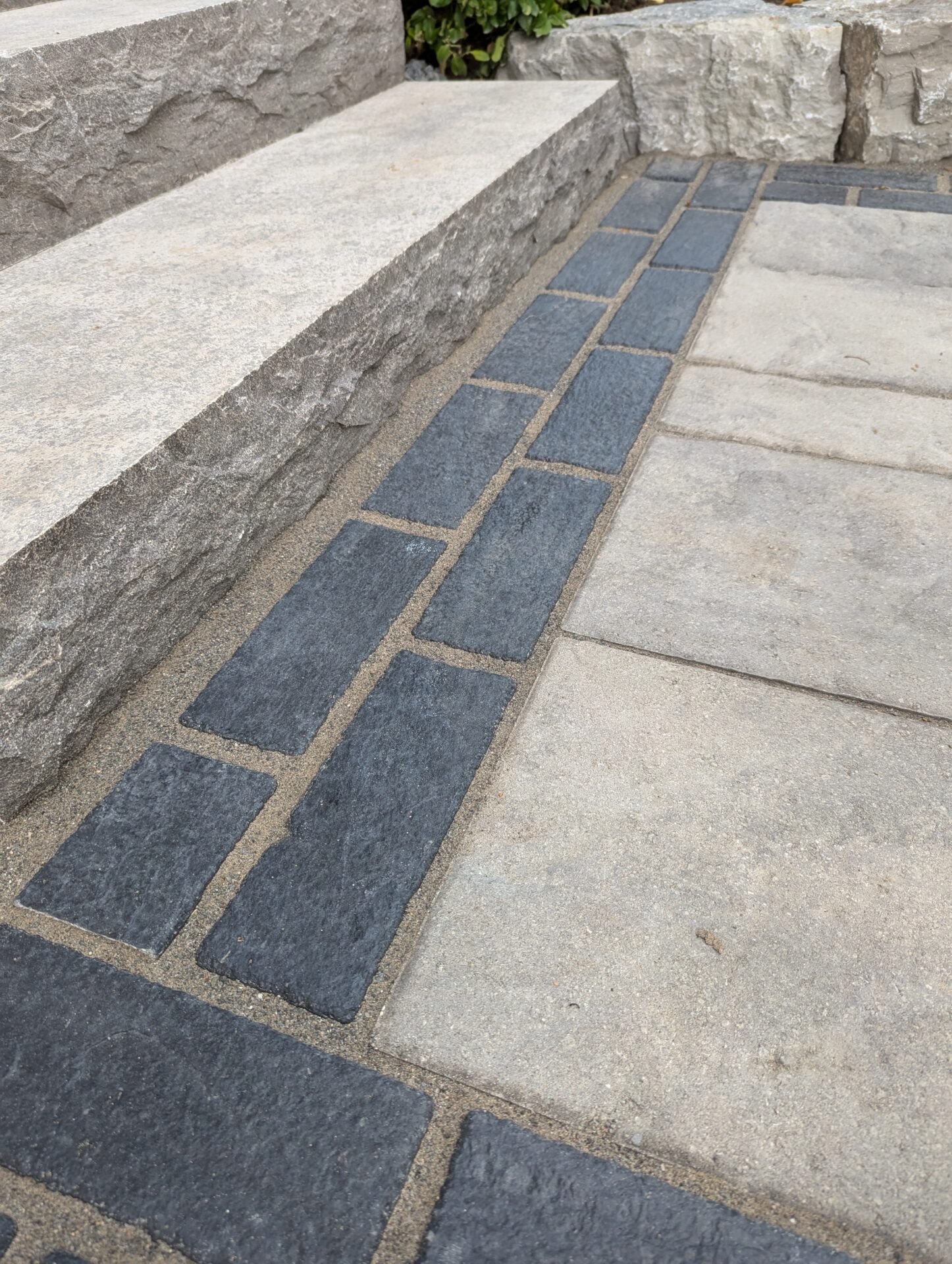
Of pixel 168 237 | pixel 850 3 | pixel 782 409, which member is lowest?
pixel 782 409

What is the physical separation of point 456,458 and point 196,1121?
160 cm

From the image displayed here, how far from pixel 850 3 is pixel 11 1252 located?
4570mm

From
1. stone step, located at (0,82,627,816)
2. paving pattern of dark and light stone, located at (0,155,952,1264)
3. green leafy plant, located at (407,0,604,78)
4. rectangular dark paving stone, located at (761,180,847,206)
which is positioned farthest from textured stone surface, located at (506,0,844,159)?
paving pattern of dark and light stone, located at (0,155,952,1264)

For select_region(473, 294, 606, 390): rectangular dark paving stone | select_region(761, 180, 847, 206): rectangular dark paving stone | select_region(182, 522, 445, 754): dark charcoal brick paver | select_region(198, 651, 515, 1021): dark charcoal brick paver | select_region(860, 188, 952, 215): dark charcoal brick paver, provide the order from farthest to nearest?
select_region(761, 180, 847, 206): rectangular dark paving stone → select_region(860, 188, 952, 215): dark charcoal brick paver → select_region(473, 294, 606, 390): rectangular dark paving stone → select_region(182, 522, 445, 754): dark charcoal brick paver → select_region(198, 651, 515, 1021): dark charcoal brick paver

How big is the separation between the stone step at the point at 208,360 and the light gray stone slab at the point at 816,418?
75cm

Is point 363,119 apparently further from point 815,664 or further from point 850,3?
point 815,664

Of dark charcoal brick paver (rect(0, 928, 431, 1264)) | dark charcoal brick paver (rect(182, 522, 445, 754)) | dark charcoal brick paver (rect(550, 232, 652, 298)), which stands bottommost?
dark charcoal brick paver (rect(0, 928, 431, 1264))

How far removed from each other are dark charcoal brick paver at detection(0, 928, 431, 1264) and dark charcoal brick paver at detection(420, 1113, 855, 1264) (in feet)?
0.27

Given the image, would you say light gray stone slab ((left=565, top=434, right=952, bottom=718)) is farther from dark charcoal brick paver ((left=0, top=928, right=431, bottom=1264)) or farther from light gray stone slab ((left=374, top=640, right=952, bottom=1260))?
dark charcoal brick paver ((left=0, top=928, right=431, bottom=1264))

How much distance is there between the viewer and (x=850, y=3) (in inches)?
146

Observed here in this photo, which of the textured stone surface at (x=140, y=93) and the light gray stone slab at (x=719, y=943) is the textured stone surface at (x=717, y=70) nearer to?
the textured stone surface at (x=140, y=93)

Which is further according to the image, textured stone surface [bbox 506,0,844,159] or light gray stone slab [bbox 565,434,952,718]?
textured stone surface [bbox 506,0,844,159]

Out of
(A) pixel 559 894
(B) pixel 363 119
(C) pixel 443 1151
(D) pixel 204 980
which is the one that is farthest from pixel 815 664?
(B) pixel 363 119

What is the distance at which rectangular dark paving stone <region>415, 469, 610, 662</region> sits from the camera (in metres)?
1.89
